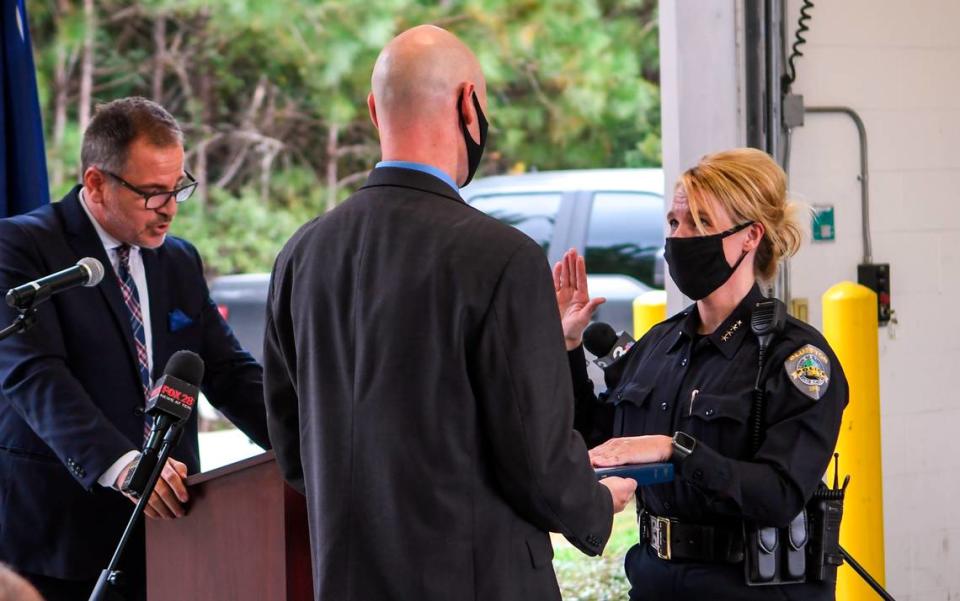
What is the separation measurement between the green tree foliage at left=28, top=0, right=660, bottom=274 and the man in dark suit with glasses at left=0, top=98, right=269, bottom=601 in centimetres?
683

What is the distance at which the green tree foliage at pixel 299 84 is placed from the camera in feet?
31.6

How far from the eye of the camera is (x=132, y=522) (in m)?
2.15

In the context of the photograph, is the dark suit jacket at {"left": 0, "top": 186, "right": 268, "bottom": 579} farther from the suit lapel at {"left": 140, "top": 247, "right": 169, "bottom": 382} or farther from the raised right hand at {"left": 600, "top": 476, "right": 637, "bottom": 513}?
the raised right hand at {"left": 600, "top": 476, "right": 637, "bottom": 513}

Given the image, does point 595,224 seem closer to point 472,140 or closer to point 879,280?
point 879,280

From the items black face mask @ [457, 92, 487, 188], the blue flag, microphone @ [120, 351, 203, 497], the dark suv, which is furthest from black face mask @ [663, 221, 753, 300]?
the dark suv

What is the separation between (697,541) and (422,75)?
108 centimetres

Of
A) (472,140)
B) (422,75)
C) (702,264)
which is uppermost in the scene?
(422,75)

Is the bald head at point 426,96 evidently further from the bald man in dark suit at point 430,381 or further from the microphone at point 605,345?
the microphone at point 605,345

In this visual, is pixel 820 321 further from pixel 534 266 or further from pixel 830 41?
pixel 534 266

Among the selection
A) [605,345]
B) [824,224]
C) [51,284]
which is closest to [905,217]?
[824,224]

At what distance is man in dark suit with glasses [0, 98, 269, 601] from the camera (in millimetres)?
2539

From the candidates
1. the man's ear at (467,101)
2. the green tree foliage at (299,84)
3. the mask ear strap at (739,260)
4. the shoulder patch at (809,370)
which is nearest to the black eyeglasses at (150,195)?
the man's ear at (467,101)

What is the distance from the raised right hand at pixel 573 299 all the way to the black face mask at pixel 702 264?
24 cm

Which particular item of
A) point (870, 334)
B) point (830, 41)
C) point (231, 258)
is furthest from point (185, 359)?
point (231, 258)
